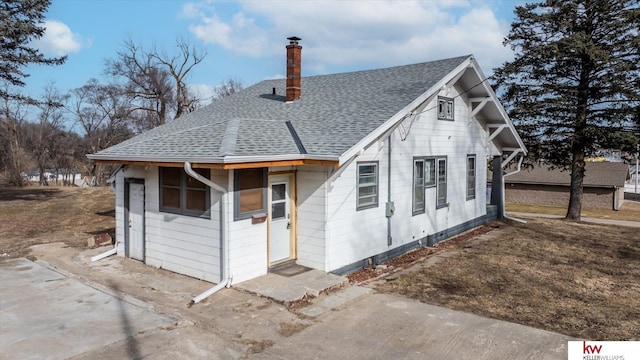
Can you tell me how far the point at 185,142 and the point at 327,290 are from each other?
407 cm

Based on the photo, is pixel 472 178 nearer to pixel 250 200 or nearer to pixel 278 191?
pixel 278 191

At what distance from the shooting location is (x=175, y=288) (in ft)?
26.3

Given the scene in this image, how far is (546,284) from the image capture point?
864 cm

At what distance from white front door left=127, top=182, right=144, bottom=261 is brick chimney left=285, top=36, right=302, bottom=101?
4.99 meters

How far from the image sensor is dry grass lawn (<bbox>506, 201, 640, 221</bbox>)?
32375mm

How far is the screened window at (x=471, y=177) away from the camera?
1468 centimetres

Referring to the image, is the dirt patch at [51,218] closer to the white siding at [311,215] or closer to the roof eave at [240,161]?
the roof eave at [240,161]

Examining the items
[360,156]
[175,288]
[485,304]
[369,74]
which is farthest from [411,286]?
[369,74]

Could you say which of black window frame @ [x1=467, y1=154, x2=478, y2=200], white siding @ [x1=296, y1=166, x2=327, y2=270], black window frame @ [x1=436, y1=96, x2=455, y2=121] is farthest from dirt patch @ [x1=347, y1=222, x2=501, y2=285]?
black window frame @ [x1=436, y1=96, x2=455, y2=121]

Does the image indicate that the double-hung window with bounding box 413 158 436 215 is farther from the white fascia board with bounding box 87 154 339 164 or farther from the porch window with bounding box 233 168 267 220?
the porch window with bounding box 233 168 267 220

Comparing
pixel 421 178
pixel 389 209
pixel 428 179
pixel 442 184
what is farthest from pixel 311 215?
pixel 442 184

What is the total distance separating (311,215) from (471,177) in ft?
26.7

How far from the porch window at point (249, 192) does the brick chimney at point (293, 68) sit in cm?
474
